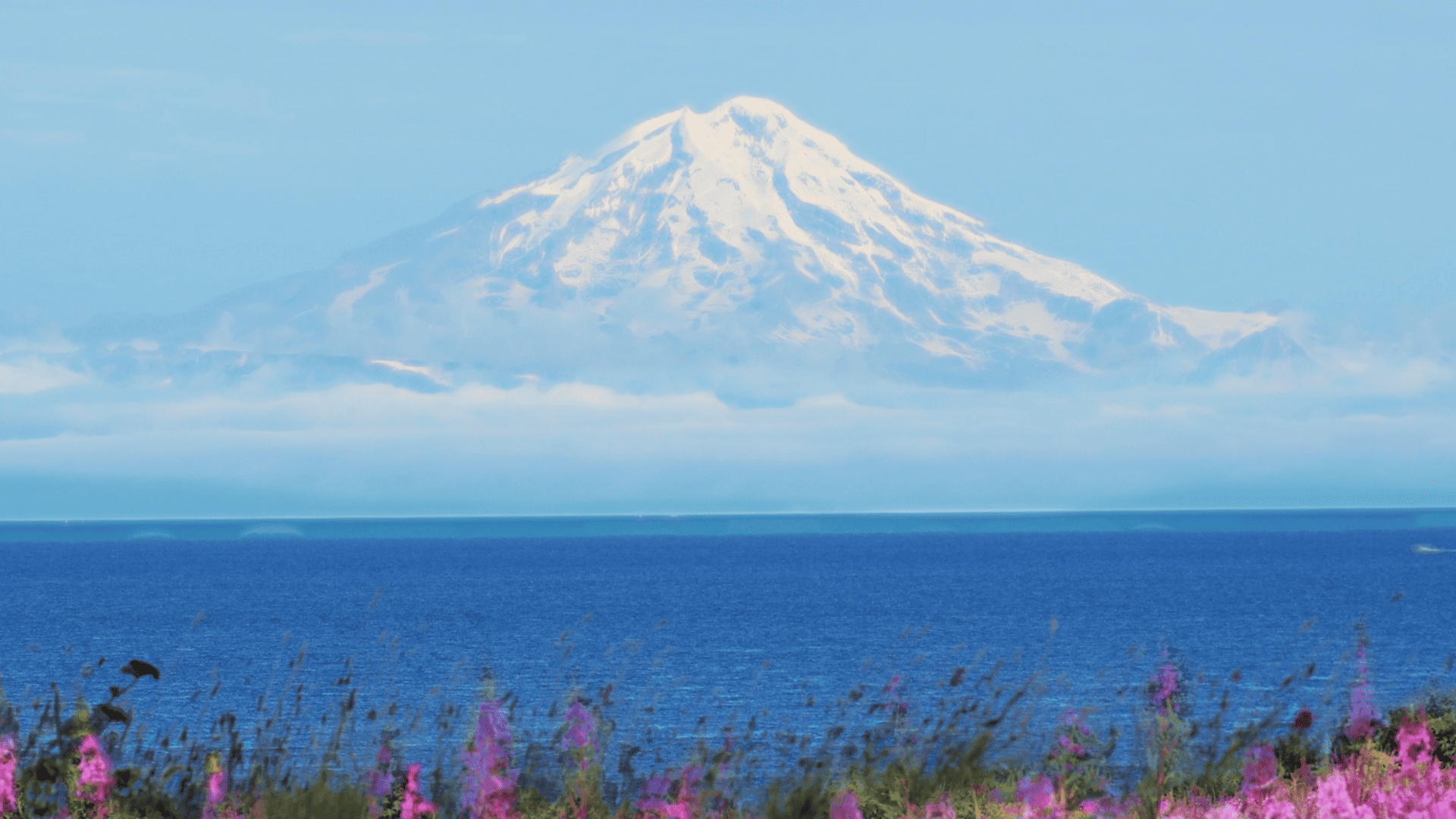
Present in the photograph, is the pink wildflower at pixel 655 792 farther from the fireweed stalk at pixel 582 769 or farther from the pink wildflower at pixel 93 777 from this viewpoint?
the pink wildflower at pixel 93 777

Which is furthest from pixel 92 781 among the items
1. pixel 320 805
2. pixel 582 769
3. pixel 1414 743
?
pixel 1414 743

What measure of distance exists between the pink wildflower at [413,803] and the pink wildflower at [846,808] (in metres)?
2.61

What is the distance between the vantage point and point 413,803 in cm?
1013

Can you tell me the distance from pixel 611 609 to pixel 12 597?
56930 millimetres

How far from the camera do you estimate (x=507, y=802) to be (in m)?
10.2

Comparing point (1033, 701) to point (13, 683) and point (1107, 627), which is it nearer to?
point (13, 683)

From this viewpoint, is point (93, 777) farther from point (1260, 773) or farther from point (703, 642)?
point (703, 642)

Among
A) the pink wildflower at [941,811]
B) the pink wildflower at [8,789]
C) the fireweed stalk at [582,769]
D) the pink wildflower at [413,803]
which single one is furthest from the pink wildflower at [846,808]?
the pink wildflower at [8,789]

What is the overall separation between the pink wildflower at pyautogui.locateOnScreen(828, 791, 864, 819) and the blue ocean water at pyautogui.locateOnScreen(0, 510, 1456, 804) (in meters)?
1.77

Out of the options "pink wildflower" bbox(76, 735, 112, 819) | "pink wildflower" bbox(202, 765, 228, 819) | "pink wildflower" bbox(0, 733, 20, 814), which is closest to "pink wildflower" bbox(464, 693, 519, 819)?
"pink wildflower" bbox(202, 765, 228, 819)

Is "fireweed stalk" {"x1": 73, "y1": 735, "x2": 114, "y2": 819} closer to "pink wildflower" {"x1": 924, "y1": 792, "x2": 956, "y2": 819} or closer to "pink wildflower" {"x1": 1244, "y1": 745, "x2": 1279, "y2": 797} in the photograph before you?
"pink wildflower" {"x1": 924, "y1": 792, "x2": 956, "y2": 819}

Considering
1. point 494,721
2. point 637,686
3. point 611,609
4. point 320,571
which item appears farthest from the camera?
point 320,571

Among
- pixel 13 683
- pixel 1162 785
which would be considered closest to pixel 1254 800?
pixel 1162 785

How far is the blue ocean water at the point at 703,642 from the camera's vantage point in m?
16.4
